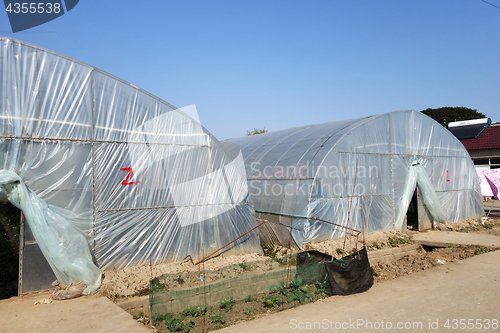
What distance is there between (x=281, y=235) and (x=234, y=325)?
5435 mm

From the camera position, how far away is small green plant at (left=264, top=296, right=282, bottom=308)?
22.3 feet

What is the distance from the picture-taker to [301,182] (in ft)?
36.6

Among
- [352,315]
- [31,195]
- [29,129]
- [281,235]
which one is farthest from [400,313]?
[29,129]

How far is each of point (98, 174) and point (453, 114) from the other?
6098cm

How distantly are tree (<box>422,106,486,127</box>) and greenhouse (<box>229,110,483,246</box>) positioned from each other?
1815 inches

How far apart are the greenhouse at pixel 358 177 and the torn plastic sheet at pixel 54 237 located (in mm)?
5892

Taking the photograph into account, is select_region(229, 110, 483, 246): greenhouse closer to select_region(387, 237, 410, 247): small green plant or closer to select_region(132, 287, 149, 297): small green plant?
select_region(387, 237, 410, 247): small green plant

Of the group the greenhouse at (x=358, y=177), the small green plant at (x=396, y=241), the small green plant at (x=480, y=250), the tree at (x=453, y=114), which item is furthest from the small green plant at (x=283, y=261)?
the tree at (x=453, y=114)

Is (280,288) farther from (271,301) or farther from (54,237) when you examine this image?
(54,237)

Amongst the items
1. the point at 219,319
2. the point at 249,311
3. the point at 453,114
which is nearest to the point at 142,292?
the point at 219,319

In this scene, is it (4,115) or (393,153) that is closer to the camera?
(4,115)

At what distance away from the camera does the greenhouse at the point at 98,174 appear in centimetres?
709

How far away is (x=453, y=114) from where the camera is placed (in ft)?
186

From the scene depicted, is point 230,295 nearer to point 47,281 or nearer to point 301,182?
point 47,281
